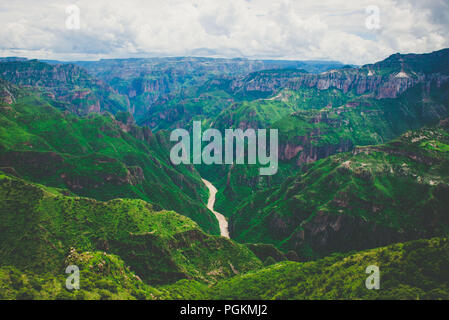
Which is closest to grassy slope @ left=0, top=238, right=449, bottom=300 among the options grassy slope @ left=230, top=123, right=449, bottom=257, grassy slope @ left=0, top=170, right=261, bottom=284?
grassy slope @ left=0, top=170, right=261, bottom=284

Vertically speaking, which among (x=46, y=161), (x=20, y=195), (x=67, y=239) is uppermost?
(x=46, y=161)

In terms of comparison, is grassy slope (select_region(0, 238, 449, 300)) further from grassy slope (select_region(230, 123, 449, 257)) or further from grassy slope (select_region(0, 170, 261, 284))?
grassy slope (select_region(230, 123, 449, 257))

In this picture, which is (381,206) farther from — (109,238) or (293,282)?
(109,238)

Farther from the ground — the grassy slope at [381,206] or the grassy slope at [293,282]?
the grassy slope at [381,206]

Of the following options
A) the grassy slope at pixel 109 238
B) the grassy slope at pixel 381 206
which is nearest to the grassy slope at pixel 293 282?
the grassy slope at pixel 109 238

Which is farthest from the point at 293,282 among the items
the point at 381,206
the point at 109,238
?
the point at 381,206

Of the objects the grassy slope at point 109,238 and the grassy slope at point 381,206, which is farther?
the grassy slope at point 381,206

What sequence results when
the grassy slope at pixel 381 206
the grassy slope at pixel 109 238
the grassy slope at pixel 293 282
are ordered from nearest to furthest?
the grassy slope at pixel 293 282, the grassy slope at pixel 109 238, the grassy slope at pixel 381 206

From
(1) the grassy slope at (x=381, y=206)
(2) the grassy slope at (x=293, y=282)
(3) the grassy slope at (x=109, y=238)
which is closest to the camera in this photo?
(2) the grassy slope at (x=293, y=282)

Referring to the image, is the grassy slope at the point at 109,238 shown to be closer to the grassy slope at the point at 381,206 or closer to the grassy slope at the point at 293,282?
the grassy slope at the point at 293,282
